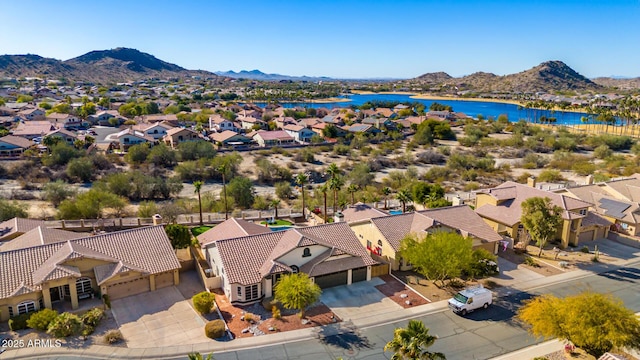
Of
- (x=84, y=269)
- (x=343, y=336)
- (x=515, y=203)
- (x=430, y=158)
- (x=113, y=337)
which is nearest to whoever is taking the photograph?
(x=113, y=337)

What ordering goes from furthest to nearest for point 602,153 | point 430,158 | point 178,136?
1. point 178,136
2. point 602,153
3. point 430,158

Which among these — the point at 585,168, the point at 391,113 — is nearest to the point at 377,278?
the point at 585,168

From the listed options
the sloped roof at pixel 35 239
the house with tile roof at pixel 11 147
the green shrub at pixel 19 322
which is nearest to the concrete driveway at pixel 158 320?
the green shrub at pixel 19 322

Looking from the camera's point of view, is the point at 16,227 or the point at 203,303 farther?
the point at 16,227

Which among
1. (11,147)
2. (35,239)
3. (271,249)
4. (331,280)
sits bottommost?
(331,280)

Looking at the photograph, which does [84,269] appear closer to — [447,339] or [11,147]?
[447,339]

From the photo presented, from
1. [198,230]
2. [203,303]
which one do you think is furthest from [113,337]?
[198,230]

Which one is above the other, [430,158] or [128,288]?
[430,158]
